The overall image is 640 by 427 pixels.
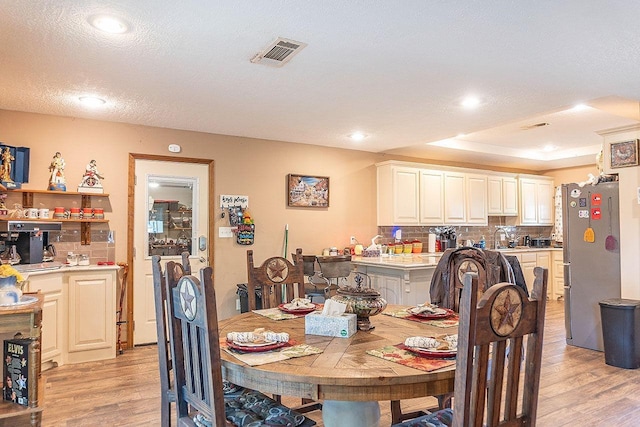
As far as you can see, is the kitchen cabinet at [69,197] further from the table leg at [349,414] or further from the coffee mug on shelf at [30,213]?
the table leg at [349,414]

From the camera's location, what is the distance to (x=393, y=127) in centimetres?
476

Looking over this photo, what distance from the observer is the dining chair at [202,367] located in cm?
144

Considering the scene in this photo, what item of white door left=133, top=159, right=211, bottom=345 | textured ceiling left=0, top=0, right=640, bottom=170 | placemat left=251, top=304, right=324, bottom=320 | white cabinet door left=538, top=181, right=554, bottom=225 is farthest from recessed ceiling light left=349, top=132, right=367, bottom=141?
white cabinet door left=538, top=181, right=554, bottom=225

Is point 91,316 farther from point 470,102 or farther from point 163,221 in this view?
point 470,102

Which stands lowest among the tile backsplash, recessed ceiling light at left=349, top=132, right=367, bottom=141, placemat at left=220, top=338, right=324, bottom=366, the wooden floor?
the wooden floor

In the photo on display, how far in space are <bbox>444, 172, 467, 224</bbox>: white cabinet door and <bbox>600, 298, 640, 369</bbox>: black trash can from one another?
2.76 m

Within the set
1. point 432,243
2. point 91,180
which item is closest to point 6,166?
point 91,180

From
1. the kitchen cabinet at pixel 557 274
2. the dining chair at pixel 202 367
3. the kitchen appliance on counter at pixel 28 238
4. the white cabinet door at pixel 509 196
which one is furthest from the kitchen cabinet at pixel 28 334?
the kitchen cabinet at pixel 557 274

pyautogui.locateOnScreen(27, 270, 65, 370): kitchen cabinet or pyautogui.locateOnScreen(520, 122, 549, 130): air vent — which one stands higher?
pyautogui.locateOnScreen(520, 122, 549, 130): air vent

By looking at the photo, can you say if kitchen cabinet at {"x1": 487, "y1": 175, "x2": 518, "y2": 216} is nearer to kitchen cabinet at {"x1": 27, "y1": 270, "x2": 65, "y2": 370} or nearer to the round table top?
the round table top

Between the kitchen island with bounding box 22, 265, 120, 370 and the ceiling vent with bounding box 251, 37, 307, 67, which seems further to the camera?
the kitchen island with bounding box 22, 265, 120, 370

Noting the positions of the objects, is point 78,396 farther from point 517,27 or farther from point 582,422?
point 517,27

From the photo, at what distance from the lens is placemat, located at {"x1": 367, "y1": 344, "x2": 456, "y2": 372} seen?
1.48 meters

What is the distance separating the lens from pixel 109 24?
2.33 m
